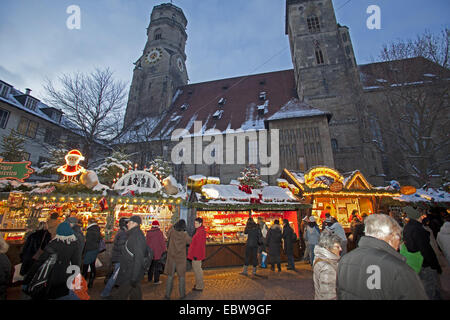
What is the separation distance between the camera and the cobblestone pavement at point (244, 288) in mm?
4918

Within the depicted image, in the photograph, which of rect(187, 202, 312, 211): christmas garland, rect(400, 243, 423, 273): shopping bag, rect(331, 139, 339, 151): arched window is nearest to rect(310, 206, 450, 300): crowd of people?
rect(400, 243, 423, 273): shopping bag

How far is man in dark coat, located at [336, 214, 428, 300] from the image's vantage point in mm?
1528

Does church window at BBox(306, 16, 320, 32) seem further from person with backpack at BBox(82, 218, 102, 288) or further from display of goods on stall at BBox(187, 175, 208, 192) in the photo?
person with backpack at BBox(82, 218, 102, 288)

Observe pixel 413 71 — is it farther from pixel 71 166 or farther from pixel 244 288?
pixel 71 166

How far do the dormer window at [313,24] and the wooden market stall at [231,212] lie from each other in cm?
2253

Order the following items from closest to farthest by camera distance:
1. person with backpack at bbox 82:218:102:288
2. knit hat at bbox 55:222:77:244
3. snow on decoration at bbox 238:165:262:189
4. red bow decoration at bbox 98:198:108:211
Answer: knit hat at bbox 55:222:77:244, person with backpack at bbox 82:218:102:288, red bow decoration at bbox 98:198:108:211, snow on decoration at bbox 238:165:262:189

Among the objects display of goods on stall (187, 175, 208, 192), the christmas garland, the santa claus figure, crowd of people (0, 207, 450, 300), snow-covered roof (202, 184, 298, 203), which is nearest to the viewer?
crowd of people (0, 207, 450, 300)

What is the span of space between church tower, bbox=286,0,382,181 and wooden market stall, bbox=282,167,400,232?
563 centimetres

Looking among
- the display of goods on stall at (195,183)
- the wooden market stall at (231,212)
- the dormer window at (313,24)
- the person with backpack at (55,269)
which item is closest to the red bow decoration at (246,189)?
the wooden market stall at (231,212)

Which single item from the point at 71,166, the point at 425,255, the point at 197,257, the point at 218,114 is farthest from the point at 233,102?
the point at 425,255

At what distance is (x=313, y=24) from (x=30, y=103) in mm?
31018

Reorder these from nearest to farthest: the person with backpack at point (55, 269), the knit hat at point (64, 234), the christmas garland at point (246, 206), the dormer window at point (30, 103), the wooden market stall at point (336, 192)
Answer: the person with backpack at point (55, 269) < the knit hat at point (64, 234) < the christmas garland at point (246, 206) < the wooden market stall at point (336, 192) < the dormer window at point (30, 103)

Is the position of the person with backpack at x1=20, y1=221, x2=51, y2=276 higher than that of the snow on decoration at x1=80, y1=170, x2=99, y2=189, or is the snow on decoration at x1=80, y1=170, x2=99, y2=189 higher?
the snow on decoration at x1=80, y1=170, x2=99, y2=189

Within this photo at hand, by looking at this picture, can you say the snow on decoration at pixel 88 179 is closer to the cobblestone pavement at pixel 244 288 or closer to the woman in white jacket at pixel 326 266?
the cobblestone pavement at pixel 244 288
